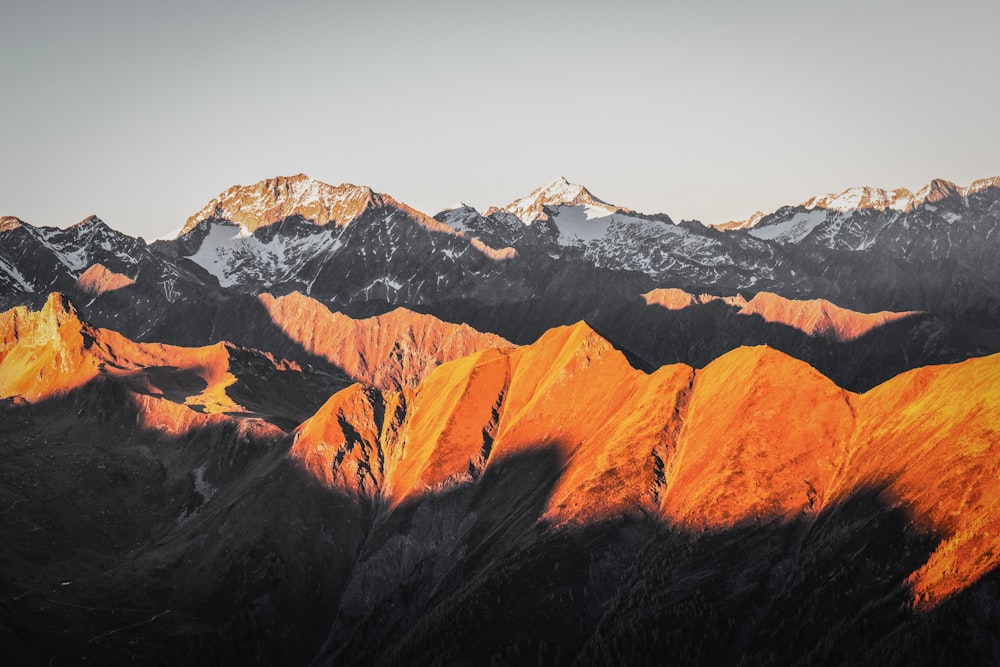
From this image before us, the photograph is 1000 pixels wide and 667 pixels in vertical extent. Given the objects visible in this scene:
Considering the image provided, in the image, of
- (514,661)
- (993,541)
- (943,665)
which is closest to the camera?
(943,665)

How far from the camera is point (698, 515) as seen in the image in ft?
652

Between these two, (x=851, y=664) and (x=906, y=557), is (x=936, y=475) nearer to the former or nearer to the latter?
(x=906, y=557)

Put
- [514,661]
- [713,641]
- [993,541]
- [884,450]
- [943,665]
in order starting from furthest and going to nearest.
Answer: [884,450] → [514,661] → [713,641] → [993,541] → [943,665]

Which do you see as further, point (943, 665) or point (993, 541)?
point (993, 541)

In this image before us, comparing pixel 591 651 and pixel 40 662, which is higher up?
pixel 591 651

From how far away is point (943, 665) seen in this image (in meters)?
140

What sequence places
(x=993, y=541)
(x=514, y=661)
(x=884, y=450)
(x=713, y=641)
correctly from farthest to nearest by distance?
(x=884, y=450)
(x=514, y=661)
(x=713, y=641)
(x=993, y=541)

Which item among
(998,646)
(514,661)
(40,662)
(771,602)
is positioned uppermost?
(998,646)

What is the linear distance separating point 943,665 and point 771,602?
117ft

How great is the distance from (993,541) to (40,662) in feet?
517

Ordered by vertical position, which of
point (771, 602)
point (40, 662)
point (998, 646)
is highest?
point (998, 646)

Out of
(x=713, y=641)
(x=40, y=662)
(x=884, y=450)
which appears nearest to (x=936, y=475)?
(x=884, y=450)

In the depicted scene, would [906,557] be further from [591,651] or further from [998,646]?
[591,651]

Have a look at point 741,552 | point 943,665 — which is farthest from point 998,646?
point 741,552
